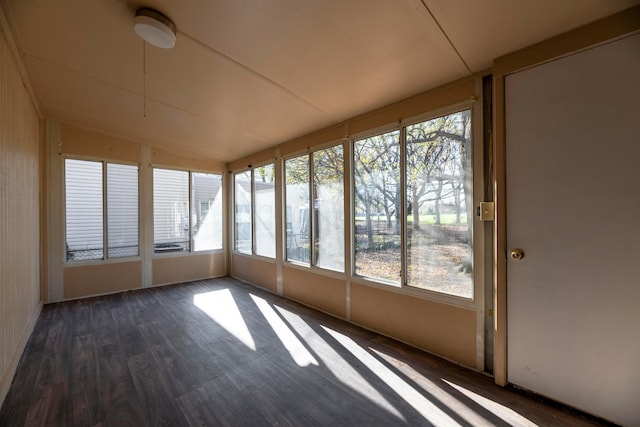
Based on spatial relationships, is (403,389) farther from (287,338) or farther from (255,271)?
(255,271)

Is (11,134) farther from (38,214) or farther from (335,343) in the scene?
(335,343)

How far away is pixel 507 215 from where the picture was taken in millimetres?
2094

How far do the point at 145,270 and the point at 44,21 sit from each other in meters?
4.14

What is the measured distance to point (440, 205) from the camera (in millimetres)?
2586

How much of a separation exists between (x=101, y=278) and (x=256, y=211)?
2892mm

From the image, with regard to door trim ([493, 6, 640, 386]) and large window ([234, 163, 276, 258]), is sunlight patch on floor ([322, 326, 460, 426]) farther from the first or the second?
large window ([234, 163, 276, 258])

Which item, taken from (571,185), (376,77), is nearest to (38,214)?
(376,77)

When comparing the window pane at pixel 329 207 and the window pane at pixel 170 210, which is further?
the window pane at pixel 170 210

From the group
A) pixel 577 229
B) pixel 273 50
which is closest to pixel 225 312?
pixel 273 50

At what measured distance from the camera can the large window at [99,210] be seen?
439 cm

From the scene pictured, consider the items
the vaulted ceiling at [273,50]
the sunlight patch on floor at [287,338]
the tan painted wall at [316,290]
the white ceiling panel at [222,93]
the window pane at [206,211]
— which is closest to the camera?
the vaulted ceiling at [273,50]

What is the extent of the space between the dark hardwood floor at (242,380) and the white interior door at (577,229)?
0.33m

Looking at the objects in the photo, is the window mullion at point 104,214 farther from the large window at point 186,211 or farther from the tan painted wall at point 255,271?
the tan painted wall at point 255,271

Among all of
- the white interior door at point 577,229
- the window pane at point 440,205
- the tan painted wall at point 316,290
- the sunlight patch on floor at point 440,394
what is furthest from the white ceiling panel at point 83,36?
the sunlight patch on floor at point 440,394
